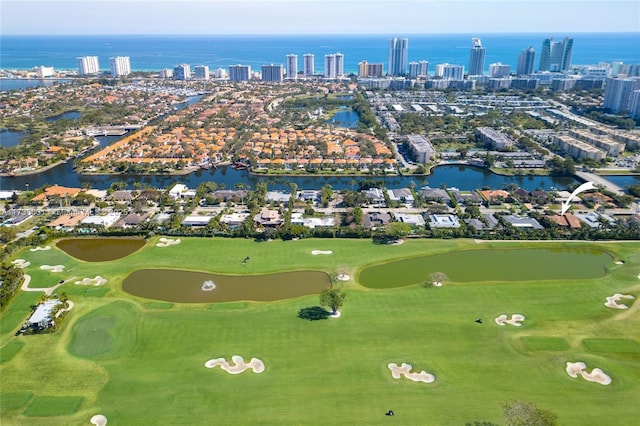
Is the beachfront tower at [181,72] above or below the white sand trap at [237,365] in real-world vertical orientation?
above

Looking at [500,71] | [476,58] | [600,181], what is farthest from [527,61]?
[600,181]

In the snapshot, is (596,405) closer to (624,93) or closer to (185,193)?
(185,193)

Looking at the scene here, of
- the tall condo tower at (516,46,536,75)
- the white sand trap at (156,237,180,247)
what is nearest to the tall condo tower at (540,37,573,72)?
the tall condo tower at (516,46,536,75)

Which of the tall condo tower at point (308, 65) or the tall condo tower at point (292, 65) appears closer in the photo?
the tall condo tower at point (292, 65)

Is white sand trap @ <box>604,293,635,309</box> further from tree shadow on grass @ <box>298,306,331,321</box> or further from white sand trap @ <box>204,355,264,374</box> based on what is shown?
white sand trap @ <box>204,355,264,374</box>

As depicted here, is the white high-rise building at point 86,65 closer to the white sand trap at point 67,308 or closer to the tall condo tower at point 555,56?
the white sand trap at point 67,308

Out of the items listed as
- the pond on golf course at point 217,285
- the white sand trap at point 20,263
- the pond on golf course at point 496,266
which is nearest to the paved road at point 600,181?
the pond on golf course at point 496,266

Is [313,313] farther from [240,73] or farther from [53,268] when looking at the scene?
[240,73]
